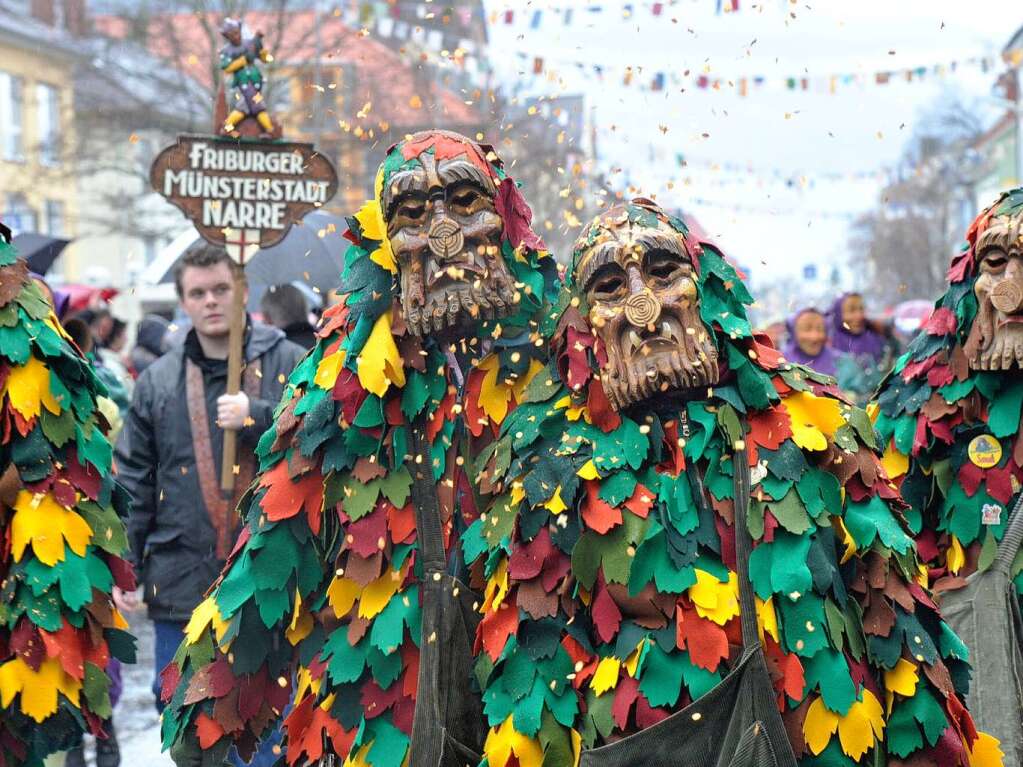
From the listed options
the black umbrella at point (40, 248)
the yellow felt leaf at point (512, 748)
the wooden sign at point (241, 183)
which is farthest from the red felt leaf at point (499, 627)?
the black umbrella at point (40, 248)

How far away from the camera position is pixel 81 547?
5039 mm

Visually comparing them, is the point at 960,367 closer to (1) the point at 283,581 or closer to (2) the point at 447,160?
(2) the point at 447,160

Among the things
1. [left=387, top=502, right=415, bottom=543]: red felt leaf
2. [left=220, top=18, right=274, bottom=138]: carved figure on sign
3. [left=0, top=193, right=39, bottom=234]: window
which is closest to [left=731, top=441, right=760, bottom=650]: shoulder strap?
[left=387, top=502, right=415, bottom=543]: red felt leaf

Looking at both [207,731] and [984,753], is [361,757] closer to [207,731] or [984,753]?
[207,731]

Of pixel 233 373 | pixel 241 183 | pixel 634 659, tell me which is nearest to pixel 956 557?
pixel 634 659

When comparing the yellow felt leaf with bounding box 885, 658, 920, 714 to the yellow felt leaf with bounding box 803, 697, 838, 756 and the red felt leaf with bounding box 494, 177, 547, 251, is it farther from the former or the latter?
the red felt leaf with bounding box 494, 177, 547, 251

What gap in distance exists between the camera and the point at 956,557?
497 centimetres


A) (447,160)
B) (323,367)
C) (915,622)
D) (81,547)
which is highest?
(447,160)

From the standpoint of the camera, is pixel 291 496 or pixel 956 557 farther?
pixel 956 557

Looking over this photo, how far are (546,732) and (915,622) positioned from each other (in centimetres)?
83

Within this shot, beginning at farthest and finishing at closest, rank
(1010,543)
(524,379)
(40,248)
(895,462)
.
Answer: (40,248), (895,462), (1010,543), (524,379)

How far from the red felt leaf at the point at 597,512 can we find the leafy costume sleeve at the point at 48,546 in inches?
78.4

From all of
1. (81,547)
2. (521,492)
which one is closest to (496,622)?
(521,492)

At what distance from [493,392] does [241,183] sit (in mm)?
3149
